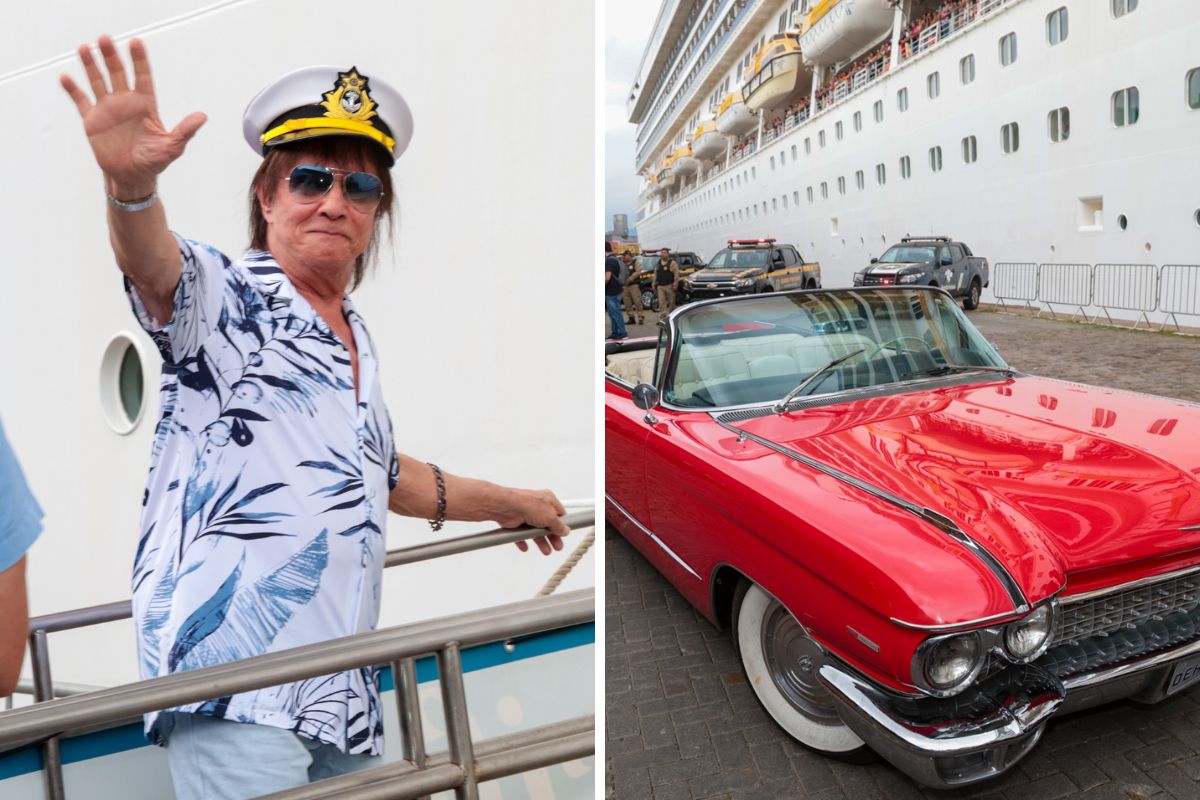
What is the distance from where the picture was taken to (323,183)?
1.53 m

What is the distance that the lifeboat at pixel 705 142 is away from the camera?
15.7ft

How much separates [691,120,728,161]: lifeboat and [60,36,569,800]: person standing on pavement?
3.69 meters

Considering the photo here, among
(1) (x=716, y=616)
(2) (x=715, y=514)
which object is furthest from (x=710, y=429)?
(1) (x=716, y=616)

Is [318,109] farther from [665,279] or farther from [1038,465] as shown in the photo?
[665,279]

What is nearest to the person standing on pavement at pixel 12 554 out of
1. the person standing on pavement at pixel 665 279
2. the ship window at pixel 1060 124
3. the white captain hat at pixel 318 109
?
the white captain hat at pixel 318 109

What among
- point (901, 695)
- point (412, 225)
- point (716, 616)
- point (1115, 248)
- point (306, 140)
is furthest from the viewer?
point (1115, 248)

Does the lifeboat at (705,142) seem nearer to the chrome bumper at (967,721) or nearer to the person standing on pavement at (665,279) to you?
the person standing on pavement at (665,279)

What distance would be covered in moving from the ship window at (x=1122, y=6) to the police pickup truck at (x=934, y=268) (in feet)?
14.0

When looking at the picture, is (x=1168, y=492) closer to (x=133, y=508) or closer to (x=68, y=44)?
(x=133, y=508)

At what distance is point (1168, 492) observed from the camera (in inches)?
77.6

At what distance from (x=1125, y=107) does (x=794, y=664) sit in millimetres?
14383

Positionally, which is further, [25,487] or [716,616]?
[716,616]

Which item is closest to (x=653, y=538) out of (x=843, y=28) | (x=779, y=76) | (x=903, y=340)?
(x=903, y=340)

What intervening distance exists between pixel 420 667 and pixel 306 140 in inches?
47.8
